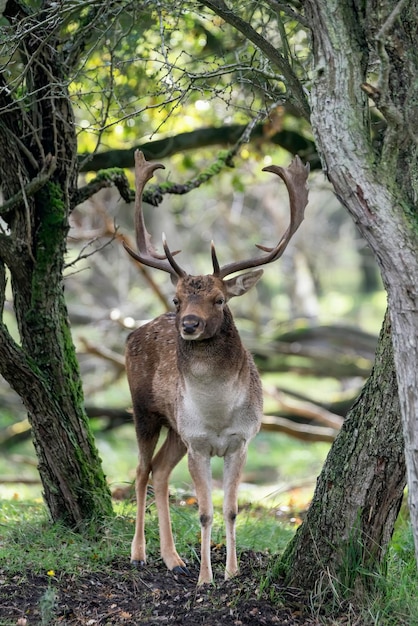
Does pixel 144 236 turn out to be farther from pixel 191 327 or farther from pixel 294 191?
pixel 294 191

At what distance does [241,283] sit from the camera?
634cm

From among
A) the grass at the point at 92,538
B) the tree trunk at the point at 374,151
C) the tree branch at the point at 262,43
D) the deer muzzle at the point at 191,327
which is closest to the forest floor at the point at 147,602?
the grass at the point at 92,538

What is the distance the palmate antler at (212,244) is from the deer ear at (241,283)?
0.21 feet

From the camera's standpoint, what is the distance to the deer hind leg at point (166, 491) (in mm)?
6425

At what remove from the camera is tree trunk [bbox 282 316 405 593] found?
5.05 metres

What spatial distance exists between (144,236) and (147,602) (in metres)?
2.45

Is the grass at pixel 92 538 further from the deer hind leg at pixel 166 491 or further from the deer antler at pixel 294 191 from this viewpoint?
the deer antler at pixel 294 191

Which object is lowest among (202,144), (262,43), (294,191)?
(294,191)

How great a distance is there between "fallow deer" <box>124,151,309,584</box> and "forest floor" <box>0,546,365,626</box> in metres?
0.39

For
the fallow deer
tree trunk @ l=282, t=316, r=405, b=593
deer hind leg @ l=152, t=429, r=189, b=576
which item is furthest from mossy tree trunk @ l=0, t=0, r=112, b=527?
tree trunk @ l=282, t=316, r=405, b=593

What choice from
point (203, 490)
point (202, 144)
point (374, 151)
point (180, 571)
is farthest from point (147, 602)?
point (202, 144)

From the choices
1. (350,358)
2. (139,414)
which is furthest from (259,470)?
(139,414)

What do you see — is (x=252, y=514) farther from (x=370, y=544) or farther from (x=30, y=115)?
(x=30, y=115)

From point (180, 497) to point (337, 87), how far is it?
506cm
